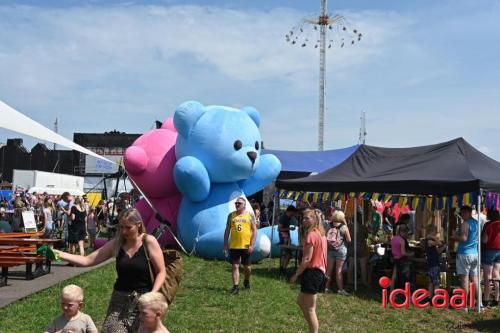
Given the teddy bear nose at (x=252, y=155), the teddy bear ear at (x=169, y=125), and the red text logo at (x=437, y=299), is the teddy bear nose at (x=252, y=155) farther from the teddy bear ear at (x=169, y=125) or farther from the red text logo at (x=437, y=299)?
the red text logo at (x=437, y=299)

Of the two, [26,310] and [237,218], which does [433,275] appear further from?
[26,310]

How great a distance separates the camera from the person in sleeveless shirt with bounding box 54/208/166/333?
438cm

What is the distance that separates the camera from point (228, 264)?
12.6 m

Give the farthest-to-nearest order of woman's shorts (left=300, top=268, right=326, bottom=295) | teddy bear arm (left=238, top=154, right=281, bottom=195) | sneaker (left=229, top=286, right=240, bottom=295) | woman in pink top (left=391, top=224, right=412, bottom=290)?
teddy bear arm (left=238, top=154, right=281, bottom=195) → woman in pink top (left=391, top=224, right=412, bottom=290) → sneaker (left=229, top=286, right=240, bottom=295) → woman's shorts (left=300, top=268, right=326, bottom=295)

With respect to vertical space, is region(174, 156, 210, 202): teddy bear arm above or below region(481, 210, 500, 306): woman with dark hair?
above

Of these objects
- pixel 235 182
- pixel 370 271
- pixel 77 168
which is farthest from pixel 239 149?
pixel 77 168

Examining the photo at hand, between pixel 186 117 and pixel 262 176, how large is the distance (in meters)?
2.61

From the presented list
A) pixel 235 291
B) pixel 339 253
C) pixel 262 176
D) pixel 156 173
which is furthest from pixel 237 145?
pixel 235 291

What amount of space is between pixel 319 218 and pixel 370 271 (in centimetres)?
499

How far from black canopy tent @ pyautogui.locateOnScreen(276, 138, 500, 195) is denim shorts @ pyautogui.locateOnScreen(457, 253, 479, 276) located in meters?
1.01

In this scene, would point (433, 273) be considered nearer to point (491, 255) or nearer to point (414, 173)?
point (491, 255)

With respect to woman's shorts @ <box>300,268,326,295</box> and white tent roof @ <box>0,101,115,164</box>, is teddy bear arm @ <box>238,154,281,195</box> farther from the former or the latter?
woman's shorts @ <box>300,268,326,295</box>

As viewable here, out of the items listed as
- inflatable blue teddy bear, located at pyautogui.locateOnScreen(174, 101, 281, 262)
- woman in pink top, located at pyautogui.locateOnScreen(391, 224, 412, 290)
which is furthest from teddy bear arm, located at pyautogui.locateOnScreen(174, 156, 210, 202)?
woman in pink top, located at pyautogui.locateOnScreen(391, 224, 412, 290)

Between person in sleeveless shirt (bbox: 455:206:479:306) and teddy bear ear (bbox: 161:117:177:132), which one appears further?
teddy bear ear (bbox: 161:117:177:132)
